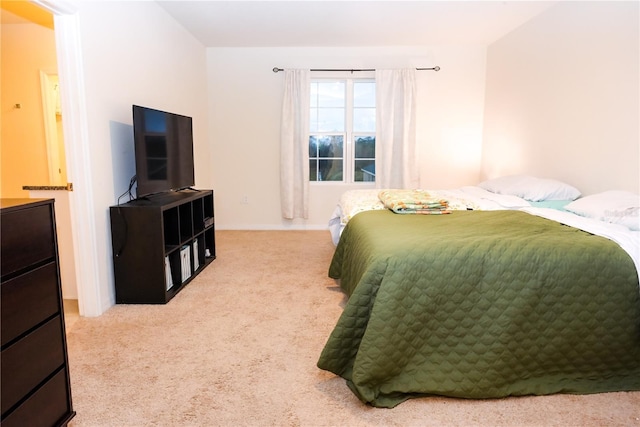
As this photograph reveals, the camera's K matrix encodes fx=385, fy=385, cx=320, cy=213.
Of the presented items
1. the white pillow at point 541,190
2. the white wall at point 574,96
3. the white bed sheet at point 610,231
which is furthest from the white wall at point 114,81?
the white wall at point 574,96

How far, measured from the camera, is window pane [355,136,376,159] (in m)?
5.02

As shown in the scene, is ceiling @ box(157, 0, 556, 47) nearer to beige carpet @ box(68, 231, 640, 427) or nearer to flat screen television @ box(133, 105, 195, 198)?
flat screen television @ box(133, 105, 195, 198)

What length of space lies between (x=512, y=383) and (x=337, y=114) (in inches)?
155

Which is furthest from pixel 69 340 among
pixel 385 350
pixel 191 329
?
pixel 385 350

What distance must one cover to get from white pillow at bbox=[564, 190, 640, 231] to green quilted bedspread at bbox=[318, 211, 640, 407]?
0.53 m

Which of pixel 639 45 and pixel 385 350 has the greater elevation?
pixel 639 45

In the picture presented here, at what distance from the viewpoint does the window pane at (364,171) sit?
5062 millimetres

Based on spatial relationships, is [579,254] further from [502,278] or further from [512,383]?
[512,383]

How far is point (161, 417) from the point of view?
154 centimetres

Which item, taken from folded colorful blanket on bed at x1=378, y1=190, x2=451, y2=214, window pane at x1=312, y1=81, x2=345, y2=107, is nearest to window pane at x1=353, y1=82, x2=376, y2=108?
window pane at x1=312, y1=81, x2=345, y2=107

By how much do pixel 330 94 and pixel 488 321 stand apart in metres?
3.91

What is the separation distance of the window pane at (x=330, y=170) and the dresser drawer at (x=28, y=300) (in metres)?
3.96

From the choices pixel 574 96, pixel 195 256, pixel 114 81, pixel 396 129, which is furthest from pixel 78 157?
pixel 574 96

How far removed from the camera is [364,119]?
16.3 ft
